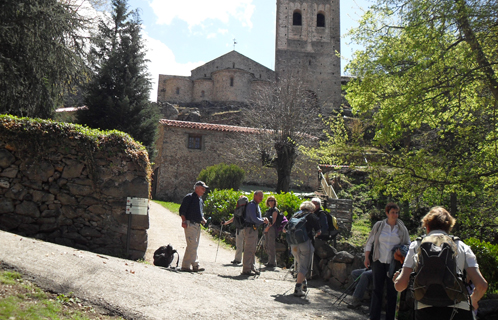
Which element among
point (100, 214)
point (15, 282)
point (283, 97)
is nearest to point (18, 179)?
point (100, 214)

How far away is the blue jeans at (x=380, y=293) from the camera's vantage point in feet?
17.7

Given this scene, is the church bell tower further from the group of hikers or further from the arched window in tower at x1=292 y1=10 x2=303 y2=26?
the group of hikers

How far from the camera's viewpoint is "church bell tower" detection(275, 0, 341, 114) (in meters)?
52.1

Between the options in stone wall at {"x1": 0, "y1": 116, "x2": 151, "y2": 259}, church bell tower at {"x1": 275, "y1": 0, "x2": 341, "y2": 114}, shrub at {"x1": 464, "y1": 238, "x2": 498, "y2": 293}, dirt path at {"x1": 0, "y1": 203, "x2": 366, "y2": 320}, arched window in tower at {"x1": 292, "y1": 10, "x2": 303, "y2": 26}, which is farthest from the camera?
arched window in tower at {"x1": 292, "y1": 10, "x2": 303, "y2": 26}

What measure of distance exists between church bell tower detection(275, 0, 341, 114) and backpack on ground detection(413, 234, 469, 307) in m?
49.6

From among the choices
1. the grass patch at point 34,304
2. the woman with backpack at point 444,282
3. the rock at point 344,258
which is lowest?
the grass patch at point 34,304

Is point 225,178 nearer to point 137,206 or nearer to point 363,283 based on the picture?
point 137,206

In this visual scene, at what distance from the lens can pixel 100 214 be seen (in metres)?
7.83

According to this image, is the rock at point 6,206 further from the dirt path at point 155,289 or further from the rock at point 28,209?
the dirt path at point 155,289

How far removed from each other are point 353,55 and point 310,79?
138 feet

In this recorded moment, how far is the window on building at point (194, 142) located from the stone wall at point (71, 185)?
53.6ft

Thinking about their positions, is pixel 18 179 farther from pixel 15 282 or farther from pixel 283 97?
pixel 283 97

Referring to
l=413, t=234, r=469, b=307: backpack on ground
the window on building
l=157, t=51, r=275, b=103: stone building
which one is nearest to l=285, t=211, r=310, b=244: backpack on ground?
l=413, t=234, r=469, b=307: backpack on ground

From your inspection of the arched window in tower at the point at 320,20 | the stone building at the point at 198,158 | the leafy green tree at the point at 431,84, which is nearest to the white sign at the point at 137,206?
the leafy green tree at the point at 431,84
